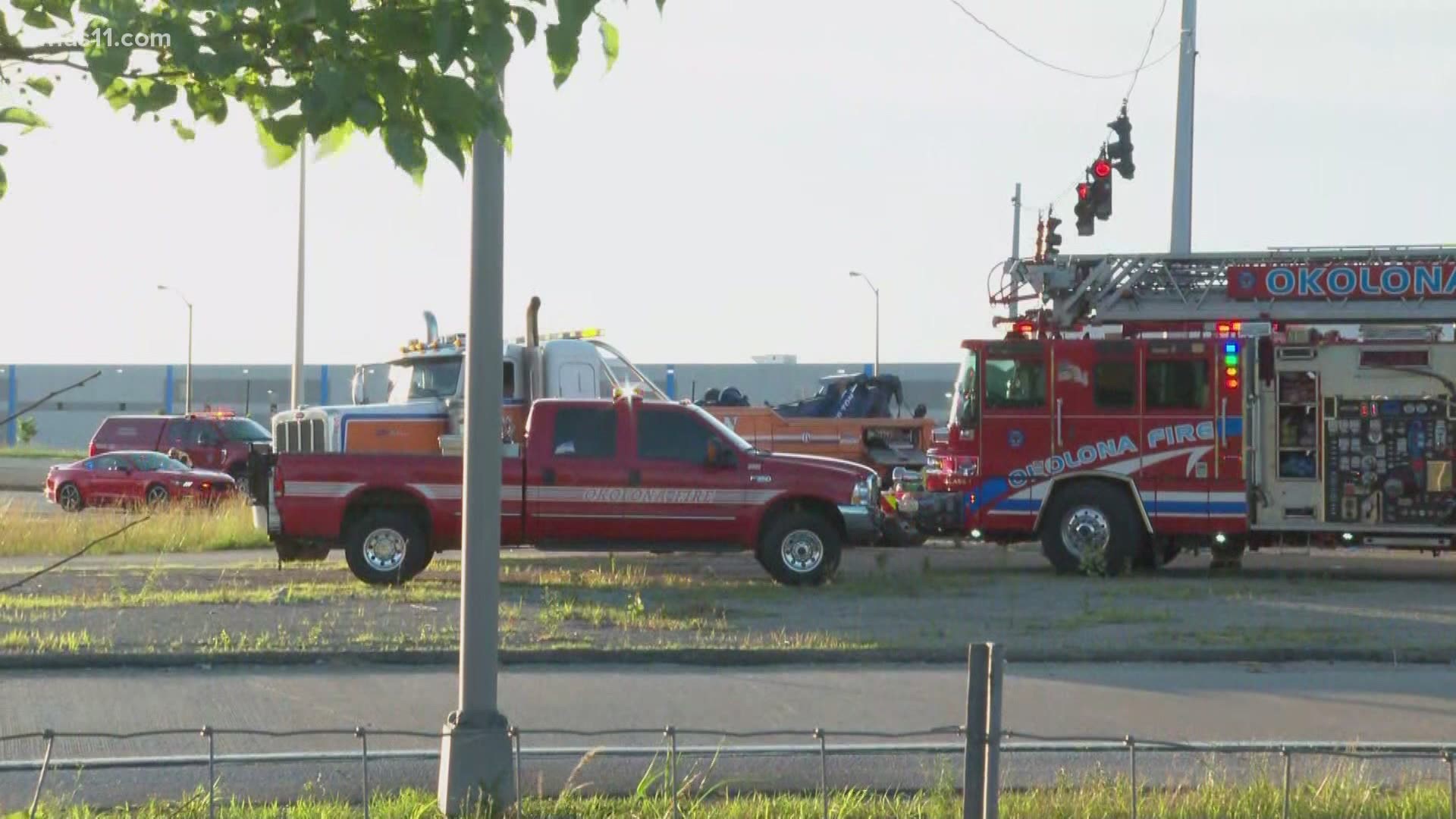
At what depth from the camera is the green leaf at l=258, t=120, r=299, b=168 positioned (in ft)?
14.8

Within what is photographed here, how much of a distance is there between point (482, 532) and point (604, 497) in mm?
10427

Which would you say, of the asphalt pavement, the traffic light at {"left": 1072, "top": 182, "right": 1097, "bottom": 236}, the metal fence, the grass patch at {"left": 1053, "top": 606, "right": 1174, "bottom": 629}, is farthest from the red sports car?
the metal fence

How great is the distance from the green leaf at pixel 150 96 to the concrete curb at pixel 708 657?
8282 mm

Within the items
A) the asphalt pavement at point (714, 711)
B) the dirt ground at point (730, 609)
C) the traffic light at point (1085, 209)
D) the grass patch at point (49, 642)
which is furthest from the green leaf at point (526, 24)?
the traffic light at point (1085, 209)

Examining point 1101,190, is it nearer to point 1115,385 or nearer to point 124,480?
point 1115,385

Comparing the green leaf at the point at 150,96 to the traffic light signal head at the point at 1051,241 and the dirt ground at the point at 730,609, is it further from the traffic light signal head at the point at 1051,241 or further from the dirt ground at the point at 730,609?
the traffic light signal head at the point at 1051,241

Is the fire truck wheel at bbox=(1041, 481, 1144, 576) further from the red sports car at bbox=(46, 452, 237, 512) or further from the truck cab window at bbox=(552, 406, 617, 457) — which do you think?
the red sports car at bbox=(46, 452, 237, 512)

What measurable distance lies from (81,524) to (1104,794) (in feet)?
67.4

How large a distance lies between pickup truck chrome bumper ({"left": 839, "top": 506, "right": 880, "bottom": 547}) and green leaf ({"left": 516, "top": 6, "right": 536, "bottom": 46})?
1361 cm

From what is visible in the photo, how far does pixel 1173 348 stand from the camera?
19.5 meters

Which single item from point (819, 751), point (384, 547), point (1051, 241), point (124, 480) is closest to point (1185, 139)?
point (1051, 241)

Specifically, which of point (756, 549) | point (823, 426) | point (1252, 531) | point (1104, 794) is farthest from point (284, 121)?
point (823, 426)

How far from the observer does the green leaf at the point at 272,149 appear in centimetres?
452

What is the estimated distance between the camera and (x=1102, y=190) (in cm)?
2600
